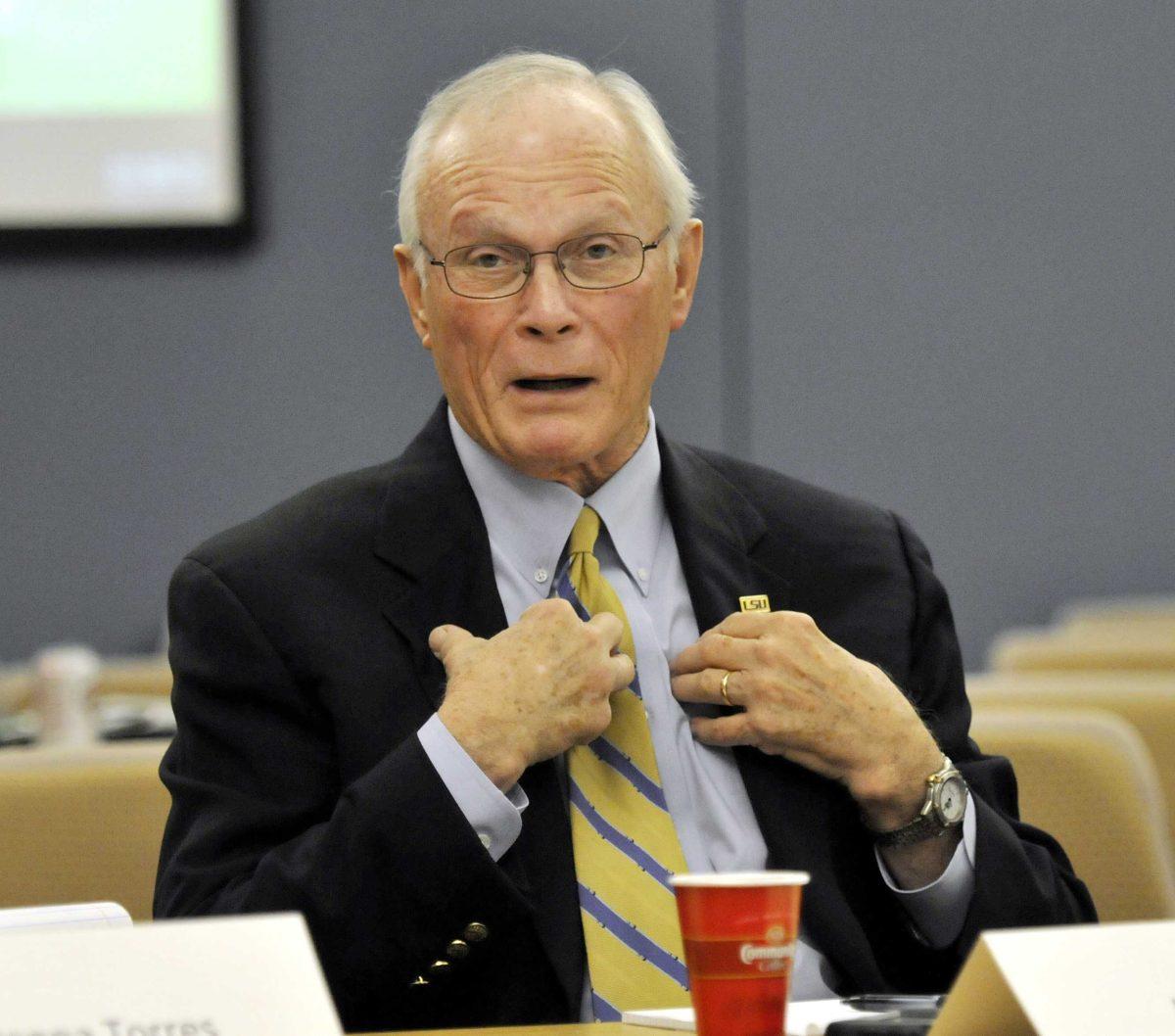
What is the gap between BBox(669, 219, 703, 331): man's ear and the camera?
6.08ft

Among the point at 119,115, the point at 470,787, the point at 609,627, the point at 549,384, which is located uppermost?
the point at 119,115

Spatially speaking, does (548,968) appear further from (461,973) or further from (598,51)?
(598,51)

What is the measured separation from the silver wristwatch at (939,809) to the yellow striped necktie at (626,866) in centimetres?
20

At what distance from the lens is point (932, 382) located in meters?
5.66

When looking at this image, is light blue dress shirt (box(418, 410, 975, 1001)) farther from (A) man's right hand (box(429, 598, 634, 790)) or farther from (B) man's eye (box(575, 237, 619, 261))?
(B) man's eye (box(575, 237, 619, 261))

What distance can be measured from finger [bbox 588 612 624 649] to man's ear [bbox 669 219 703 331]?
0.41 m

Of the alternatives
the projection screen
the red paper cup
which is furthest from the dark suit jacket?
the projection screen

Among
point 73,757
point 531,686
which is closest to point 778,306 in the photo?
point 73,757

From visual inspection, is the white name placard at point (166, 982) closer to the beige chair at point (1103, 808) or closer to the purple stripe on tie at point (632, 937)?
the purple stripe on tie at point (632, 937)

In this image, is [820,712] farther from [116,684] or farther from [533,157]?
[116,684]

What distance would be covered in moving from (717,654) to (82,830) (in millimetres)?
612

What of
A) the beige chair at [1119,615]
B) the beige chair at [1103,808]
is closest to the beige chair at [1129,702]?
the beige chair at [1103,808]

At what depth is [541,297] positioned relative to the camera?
1.69m

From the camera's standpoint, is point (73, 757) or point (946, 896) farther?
point (73, 757)
